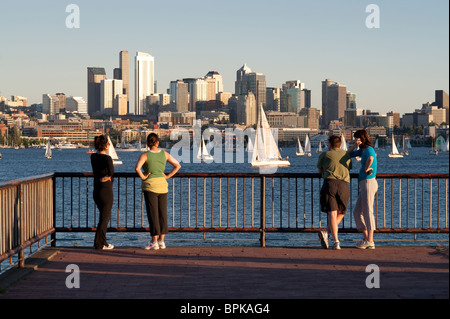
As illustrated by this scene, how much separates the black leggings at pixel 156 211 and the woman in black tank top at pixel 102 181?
0.64 meters

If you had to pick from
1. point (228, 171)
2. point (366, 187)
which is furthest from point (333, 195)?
point (228, 171)

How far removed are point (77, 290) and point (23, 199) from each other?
7.82 ft

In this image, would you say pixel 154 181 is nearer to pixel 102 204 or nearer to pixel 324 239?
pixel 102 204

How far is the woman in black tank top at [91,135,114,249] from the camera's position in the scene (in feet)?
38.5

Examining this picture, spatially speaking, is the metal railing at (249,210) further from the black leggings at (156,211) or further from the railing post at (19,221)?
the railing post at (19,221)

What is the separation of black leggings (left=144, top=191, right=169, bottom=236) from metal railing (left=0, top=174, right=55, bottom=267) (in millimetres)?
1627

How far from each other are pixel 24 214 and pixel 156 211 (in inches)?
83.8

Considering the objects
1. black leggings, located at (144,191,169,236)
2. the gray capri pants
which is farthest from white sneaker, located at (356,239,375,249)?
black leggings, located at (144,191,169,236)

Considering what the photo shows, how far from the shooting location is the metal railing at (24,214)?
9664 millimetres

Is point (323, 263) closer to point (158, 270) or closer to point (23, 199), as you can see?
point (158, 270)
